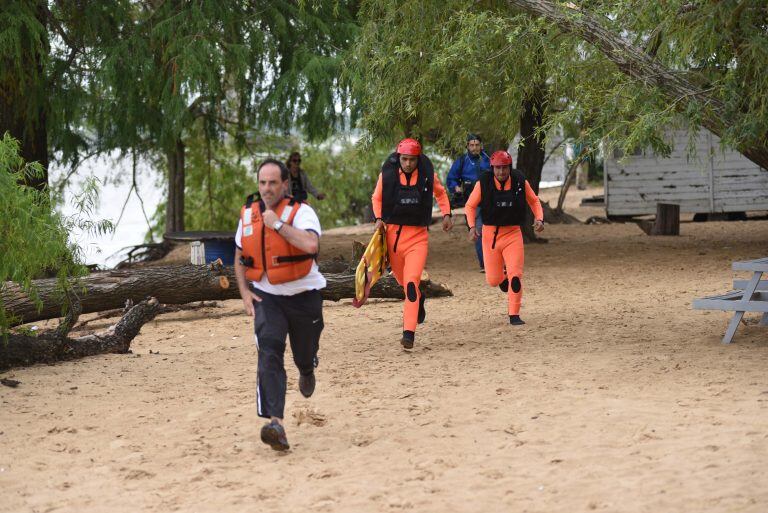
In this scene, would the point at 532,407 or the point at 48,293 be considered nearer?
the point at 532,407

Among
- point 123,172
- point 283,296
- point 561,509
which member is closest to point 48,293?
point 283,296

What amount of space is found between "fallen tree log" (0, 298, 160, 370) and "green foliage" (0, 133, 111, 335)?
30 centimetres

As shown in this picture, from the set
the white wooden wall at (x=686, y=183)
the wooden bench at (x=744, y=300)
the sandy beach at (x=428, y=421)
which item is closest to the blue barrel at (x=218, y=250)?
the sandy beach at (x=428, y=421)

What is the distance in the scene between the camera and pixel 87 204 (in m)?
9.71

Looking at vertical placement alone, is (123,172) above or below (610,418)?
above

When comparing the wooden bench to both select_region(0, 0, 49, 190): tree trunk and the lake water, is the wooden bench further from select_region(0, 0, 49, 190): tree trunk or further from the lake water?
select_region(0, 0, 49, 190): tree trunk

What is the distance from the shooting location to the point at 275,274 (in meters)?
6.69

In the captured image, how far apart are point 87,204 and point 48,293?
7.20 feet

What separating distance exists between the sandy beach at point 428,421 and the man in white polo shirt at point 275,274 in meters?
0.39

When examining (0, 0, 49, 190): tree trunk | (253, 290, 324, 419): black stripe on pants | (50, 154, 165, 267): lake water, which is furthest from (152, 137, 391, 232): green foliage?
(253, 290, 324, 419): black stripe on pants

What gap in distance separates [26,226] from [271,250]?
9.99 feet

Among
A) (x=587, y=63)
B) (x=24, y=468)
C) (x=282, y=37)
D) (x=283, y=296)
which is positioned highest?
(x=282, y=37)

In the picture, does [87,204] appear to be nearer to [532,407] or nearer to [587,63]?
[532,407]

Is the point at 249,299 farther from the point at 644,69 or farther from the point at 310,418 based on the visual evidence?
the point at 644,69
